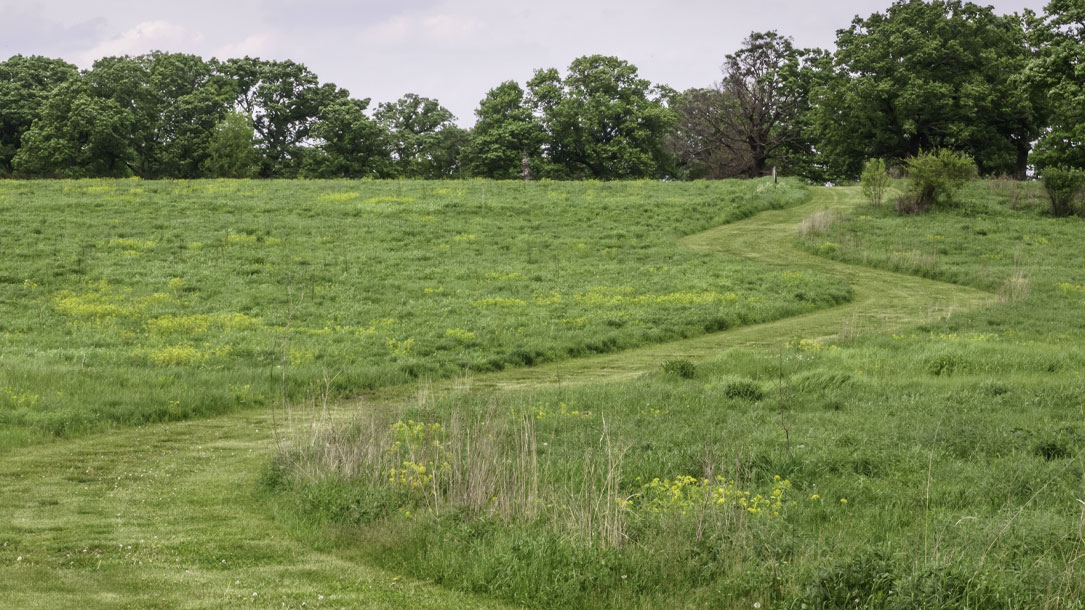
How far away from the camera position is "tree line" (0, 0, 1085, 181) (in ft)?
176

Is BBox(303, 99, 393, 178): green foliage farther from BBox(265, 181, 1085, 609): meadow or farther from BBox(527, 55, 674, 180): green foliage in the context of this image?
BBox(265, 181, 1085, 609): meadow

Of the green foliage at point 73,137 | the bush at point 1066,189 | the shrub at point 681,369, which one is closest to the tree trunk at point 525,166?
the green foliage at point 73,137

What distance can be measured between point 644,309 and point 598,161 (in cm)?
4930

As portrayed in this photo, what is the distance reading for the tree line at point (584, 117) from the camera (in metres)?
53.7

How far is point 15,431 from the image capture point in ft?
41.8

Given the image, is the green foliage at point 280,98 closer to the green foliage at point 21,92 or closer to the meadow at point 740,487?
the green foliage at point 21,92

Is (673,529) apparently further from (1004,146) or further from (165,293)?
(1004,146)

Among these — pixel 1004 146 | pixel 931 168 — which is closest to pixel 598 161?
pixel 1004 146

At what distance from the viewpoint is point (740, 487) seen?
966 cm

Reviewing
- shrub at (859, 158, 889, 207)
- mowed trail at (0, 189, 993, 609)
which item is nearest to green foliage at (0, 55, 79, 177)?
shrub at (859, 158, 889, 207)

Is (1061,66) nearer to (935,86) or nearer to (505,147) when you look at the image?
(935,86)

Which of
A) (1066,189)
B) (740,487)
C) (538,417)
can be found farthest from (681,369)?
(1066,189)

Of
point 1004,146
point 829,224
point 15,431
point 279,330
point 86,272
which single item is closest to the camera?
point 15,431

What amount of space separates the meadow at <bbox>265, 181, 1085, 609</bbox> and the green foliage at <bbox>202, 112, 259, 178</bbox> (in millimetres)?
56175
